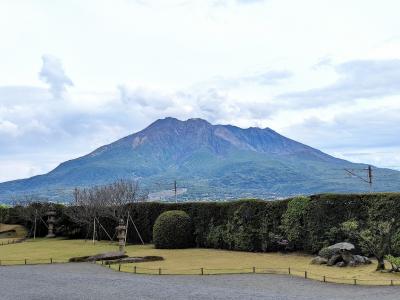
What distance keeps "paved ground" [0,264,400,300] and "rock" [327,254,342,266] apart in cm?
336

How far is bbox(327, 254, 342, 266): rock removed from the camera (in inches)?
862

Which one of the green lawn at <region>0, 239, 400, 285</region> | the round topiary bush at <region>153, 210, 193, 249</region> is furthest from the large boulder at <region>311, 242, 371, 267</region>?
the round topiary bush at <region>153, 210, 193, 249</region>

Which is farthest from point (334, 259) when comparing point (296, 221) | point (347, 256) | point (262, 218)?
point (262, 218)

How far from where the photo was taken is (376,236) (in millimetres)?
22078

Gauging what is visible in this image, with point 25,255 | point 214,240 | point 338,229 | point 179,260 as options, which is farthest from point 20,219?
point 338,229

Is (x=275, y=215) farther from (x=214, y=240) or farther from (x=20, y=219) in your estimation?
(x=20, y=219)

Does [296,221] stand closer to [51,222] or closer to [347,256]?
[347,256]

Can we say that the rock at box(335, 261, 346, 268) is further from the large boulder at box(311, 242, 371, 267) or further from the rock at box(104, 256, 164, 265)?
the rock at box(104, 256, 164, 265)

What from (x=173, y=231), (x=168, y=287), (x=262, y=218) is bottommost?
(x=168, y=287)

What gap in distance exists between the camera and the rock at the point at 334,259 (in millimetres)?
21891

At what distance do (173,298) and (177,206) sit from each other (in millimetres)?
19240

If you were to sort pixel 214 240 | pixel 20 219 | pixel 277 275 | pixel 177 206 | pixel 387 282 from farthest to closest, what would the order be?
1. pixel 20 219
2. pixel 177 206
3. pixel 214 240
4. pixel 277 275
5. pixel 387 282

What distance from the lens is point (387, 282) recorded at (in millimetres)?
17312

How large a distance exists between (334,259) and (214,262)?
569 cm
